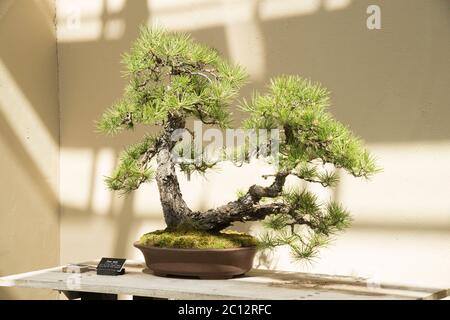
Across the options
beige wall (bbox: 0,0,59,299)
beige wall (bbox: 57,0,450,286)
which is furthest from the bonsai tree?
beige wall (bbox: 0,0,59,299)

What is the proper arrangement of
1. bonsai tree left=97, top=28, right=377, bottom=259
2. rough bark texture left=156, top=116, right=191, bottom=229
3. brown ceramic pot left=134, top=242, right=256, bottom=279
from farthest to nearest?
rough bark texture left=156, top=116, right=191, bottom=229 → brown ceramic pot left=134, top=242, right=256, bottom=279 → bonsai tree left=97, top=28, right=377, bottom=259

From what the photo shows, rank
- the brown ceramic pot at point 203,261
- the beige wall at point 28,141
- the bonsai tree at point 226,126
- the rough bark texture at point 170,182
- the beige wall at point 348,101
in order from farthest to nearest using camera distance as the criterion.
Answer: the beige wall at point 28,141
the beige wall at point 348,101
the rough bark texture at point 170,182
the brown ceramic pot at point 203,261
the bonsai tree at point 226,126

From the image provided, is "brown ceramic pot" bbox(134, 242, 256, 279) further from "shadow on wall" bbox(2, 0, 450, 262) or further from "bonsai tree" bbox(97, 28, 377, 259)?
"shadow on wall" bbox(2, 0, 450, 262)

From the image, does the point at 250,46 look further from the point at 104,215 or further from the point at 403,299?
the point at 403,299

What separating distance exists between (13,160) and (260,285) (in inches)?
63.7

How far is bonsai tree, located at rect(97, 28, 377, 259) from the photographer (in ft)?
8.22

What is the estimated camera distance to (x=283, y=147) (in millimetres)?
2576

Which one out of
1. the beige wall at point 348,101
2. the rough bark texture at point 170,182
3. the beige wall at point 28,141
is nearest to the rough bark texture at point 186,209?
the rough bark texture at point 170,182

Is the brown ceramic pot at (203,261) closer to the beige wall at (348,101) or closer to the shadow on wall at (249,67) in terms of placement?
the beige wall at (348,101)

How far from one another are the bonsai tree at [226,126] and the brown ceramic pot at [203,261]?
96 mm

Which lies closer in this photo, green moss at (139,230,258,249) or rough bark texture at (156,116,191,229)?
green moss at (139,230,258,249)

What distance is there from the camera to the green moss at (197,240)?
2.71 meters

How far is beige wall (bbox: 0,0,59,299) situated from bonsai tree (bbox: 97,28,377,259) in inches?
39.2

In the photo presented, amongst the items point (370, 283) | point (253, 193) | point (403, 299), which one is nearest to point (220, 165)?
point (253, 193)
